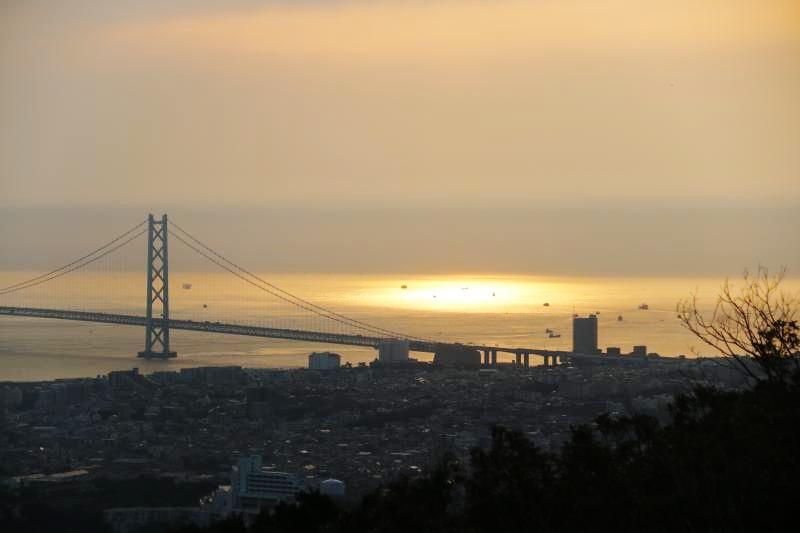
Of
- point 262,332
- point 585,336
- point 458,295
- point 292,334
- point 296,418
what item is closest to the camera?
point 296,418

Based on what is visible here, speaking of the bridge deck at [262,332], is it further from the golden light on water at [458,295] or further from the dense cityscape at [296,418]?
the golden light on water at [458,295]

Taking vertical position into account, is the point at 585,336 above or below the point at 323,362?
above

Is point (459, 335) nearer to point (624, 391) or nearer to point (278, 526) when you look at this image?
point (624, 391)

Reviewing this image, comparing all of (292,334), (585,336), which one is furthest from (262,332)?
(585,336)

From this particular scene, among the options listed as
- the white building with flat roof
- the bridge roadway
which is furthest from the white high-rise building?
the bridge roadway

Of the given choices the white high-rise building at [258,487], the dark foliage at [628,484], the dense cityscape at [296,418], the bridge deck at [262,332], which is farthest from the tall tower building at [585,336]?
the dark foliage at [628,484]

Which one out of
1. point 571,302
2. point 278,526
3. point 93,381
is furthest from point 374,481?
point 571,302

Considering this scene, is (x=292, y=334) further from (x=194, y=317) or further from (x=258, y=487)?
(x=258, y=487)
